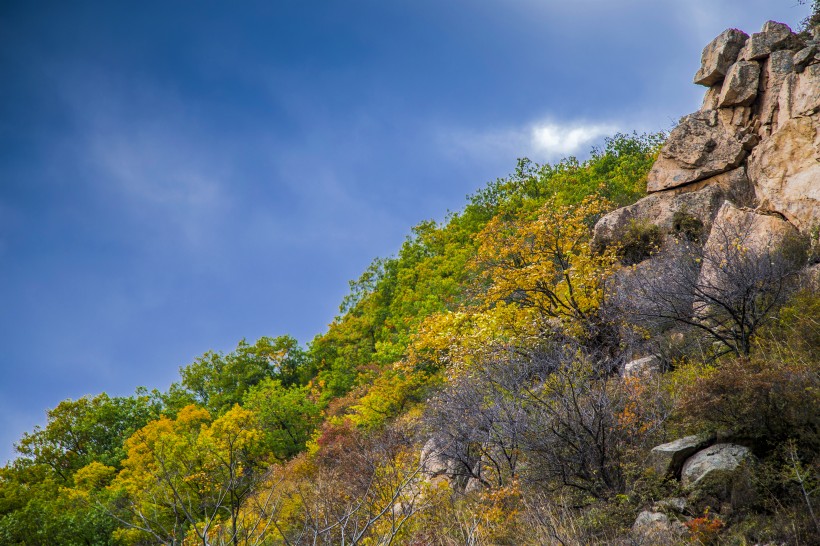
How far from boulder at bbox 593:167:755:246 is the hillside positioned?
75 millimetres

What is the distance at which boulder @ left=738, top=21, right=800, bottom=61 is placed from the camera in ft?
65.2

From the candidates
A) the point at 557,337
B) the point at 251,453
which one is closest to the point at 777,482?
the point at 557,337

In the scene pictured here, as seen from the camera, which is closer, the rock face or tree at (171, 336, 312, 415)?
the rock face

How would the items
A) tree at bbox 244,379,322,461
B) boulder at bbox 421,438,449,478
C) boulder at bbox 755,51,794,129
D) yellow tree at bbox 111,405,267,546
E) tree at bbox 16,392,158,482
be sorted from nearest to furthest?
1. boulder at bbox 421,438,449,478
2. yellow tree at bbox 111,405,267,546
3. boulder at bbox 755,51,794,129
4. tree at bbox 244,379,322,461
5. tree at bbox 16,392,158,482

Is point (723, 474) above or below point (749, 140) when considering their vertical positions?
below

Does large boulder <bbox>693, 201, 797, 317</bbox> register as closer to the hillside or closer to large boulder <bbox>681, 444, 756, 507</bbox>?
the hillside

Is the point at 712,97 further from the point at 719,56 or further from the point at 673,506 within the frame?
the point at 673,506

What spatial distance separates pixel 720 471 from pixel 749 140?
1652cm

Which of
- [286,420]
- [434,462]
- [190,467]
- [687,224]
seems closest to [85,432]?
[286,420]

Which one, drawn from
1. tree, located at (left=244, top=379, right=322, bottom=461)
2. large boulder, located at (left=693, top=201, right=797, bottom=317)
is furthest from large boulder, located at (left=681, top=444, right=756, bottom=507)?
tree, located at (left=244, top=379, right=322, bottom=461)

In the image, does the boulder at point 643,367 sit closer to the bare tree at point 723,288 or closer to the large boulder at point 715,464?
the bare tree at point 723,288

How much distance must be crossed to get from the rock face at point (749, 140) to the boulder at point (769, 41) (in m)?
0.03

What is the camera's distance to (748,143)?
1995 cm

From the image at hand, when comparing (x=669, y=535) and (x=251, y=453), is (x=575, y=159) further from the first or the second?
(x=669, y=535)
